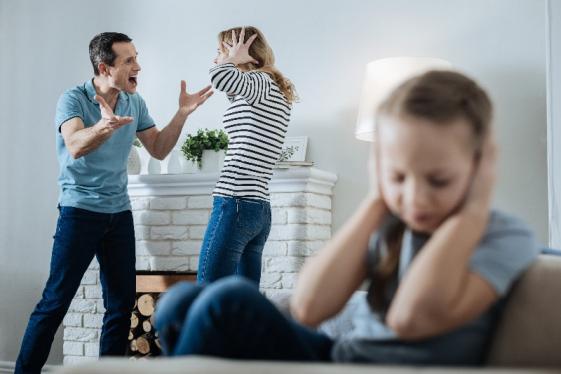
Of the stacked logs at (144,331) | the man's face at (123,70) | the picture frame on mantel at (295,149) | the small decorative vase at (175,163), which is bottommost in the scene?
the stacked logs at (144,331)

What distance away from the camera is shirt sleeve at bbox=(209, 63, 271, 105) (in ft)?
8.86

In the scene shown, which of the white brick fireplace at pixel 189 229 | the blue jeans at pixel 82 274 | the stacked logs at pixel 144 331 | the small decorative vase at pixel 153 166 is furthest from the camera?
the small decorative vase at pixel 153 166

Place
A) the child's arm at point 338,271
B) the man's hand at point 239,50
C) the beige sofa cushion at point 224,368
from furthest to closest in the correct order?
1. the man's hand at point 239,50
2. the child's arm at point 338,271
3. the beige sofa cushion at point 224,368

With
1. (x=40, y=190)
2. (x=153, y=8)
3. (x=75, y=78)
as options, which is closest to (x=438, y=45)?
(x=153, y=8)

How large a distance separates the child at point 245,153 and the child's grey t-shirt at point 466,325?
5.02 feet

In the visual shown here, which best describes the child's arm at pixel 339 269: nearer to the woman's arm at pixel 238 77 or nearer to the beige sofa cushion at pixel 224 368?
the beige sofa cushion at pixel 224 368

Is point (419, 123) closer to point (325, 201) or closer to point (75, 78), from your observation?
point (325, 201)

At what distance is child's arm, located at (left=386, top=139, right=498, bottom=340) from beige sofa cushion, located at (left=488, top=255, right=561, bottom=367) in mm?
180

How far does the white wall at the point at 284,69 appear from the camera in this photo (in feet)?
10.6

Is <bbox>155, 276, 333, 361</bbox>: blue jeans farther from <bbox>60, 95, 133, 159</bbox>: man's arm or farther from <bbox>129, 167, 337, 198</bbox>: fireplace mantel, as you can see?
<bbox>129, 167, 337, 198</bbox>: fireplace mantel

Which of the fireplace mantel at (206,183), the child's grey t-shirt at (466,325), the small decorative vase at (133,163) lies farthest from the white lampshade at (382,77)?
the child's grey t-shirt at (466,325)

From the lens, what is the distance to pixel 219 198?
2754 millimetres

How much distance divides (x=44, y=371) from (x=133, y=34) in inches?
74.3

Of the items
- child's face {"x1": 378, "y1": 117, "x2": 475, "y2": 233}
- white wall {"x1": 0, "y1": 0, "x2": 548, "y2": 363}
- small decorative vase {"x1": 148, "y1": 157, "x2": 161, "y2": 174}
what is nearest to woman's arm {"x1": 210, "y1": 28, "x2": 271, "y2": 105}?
white wall {"x1": 0, "y1": 0, "x2": 548, "y2": 363}
